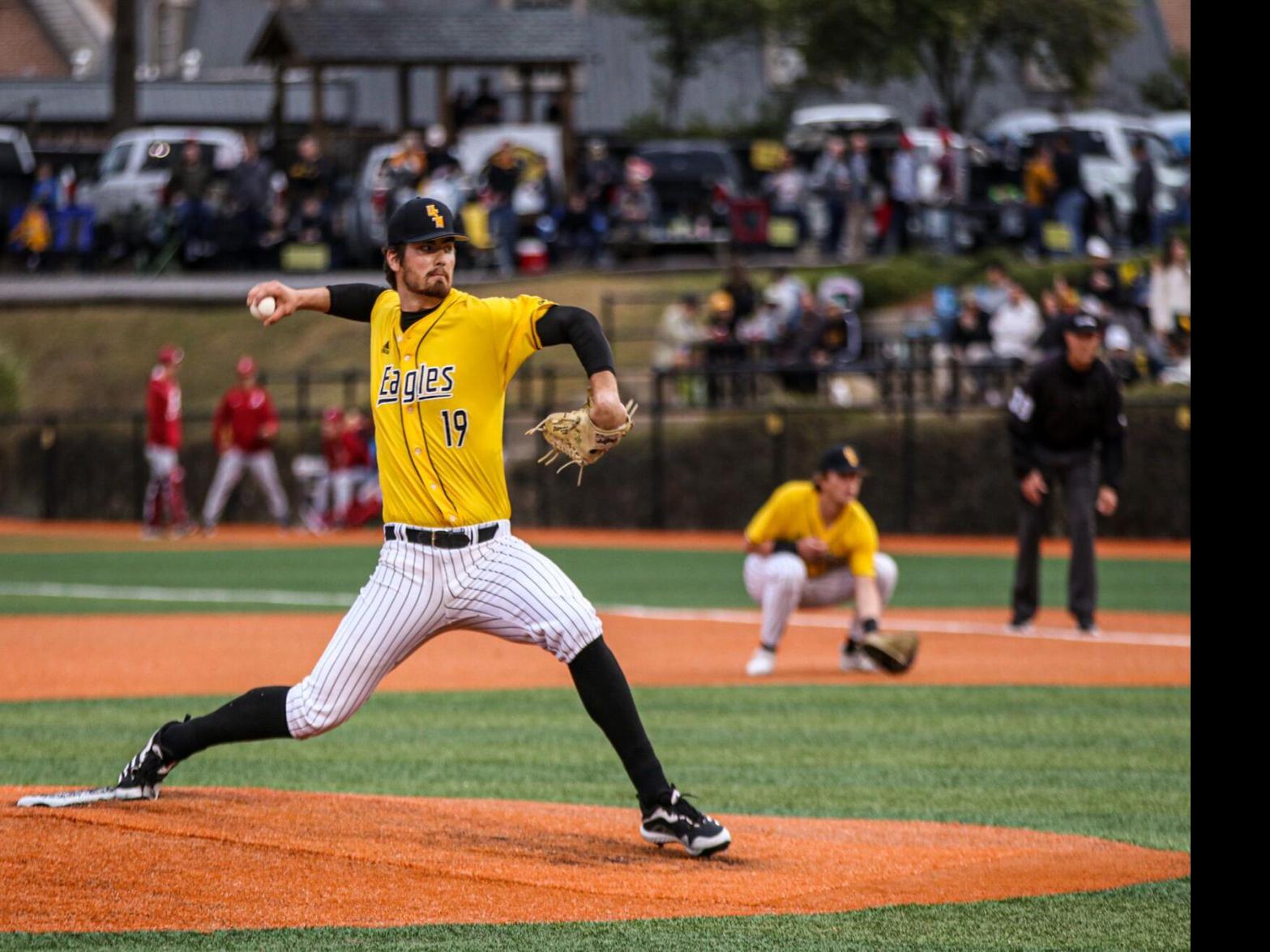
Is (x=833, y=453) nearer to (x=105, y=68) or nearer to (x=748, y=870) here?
(x=748, y=870)

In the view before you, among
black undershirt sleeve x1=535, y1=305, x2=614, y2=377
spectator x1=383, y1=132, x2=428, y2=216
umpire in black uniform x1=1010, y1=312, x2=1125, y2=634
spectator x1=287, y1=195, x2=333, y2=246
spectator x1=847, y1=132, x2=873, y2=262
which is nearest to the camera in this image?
black undershirt sleeve x1=535, y1=305, x2=614, y2=377

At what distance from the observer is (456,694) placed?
34.3 ft

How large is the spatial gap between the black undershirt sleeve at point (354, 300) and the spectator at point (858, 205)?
25.3 m

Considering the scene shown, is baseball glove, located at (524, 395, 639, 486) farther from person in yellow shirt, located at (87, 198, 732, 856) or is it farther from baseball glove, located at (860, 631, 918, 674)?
baseball glove, located at (860, 631, 918, 674)

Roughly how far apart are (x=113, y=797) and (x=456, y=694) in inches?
173

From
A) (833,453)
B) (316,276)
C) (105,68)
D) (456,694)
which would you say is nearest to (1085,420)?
(833,453)

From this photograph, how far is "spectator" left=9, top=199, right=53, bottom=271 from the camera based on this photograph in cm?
3534

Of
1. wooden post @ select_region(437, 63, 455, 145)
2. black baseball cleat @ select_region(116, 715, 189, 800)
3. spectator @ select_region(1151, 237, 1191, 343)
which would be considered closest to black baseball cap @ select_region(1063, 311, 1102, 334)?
black baseball cleat @ select_region(116, 715, 189, 800)

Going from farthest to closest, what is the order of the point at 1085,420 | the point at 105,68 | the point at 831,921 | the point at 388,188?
the point at 105,68
the point at 388,188
the point at 1085,420
the point at 831,921

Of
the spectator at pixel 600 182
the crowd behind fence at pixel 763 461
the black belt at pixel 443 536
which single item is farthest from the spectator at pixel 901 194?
the black belt at pixel 443 536

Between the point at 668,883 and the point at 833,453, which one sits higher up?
the point at 833,453

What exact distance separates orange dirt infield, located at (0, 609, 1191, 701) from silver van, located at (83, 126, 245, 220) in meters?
20.5

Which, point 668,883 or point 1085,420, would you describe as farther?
point 1085,420

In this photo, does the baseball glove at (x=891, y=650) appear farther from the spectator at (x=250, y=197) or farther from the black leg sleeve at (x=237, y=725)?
the spectator at (x=250, y=197)
